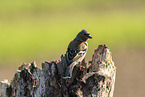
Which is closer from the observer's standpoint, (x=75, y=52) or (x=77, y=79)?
(x=77, y=79)

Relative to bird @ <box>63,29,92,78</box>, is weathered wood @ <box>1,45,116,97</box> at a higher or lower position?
lower

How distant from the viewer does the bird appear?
4.70 m

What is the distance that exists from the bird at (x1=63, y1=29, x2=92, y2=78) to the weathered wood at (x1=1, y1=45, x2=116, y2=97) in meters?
0.06

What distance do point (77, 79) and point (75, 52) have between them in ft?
1.10

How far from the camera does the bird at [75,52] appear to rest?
15.4 ft

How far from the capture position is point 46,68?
475cm

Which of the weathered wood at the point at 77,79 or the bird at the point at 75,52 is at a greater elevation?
the bird at the point at 75,52

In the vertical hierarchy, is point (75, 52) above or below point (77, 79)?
above

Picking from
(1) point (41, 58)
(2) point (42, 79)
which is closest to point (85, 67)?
(2) point (42, 79)

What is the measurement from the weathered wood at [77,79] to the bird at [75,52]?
0.06 m

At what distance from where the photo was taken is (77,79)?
478 centimetres

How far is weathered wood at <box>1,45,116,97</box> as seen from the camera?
15.4ft

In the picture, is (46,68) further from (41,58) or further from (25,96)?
(41,58)

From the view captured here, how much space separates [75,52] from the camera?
192 inches
